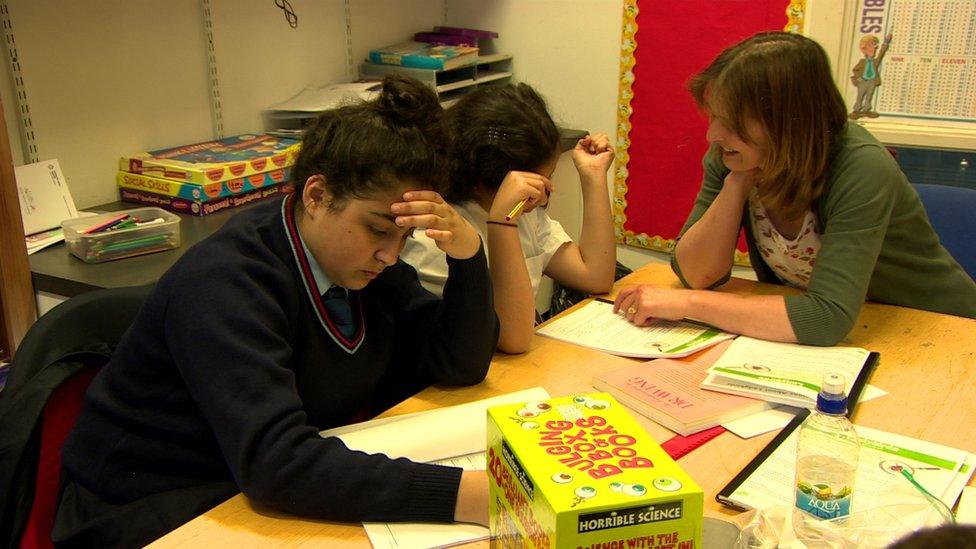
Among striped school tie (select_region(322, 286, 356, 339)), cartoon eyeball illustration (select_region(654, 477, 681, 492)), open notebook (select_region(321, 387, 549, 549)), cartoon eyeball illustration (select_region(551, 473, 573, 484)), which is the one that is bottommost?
open notebook (select_region(321, 387, 549, 549))

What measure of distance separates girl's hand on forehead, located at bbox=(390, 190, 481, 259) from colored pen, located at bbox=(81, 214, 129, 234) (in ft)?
2.90

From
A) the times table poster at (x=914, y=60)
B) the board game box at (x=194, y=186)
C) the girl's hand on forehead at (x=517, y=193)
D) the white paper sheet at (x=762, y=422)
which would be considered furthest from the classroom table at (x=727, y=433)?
the times table poster at (x=914, y=60)

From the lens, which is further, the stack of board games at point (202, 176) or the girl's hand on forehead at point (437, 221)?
the stack of board games at point (202, 176)

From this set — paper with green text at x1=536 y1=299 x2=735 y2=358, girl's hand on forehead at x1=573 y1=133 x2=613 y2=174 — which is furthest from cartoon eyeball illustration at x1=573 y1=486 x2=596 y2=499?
girl's hand on forehead at x1=573 y1=133 x2=613 y2=174

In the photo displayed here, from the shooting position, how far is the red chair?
3.55ft

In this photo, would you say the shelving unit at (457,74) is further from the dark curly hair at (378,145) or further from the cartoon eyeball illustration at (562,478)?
the cartoon eyeball illustration at (562,478)

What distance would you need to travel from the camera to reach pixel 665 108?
2.99 meters

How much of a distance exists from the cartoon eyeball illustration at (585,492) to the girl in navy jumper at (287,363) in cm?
30

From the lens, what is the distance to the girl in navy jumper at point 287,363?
3.18ft

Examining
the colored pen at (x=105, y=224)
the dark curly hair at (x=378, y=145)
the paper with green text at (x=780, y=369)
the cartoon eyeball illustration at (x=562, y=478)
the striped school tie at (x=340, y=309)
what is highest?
the dark curly hair at (x=378, y=145)

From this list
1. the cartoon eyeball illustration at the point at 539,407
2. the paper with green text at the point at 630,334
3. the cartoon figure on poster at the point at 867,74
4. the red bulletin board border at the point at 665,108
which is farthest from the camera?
the red bulletin board border at the point at 665,108

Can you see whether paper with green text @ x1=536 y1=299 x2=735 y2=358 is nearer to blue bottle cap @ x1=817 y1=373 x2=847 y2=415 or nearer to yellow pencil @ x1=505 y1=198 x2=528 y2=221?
yellow pencil @ x1=505 y1=198 x2=528 y2=221

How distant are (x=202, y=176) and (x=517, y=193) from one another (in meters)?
0.91

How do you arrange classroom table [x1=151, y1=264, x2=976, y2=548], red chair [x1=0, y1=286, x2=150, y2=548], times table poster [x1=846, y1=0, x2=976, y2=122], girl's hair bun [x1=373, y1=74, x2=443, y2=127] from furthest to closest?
times table poster [x1=846, y1=0, x2=976, y2=122], girl's hair bun [x1=373, y1=74, x2=443, y2=127], red chair [x1=0, y1=286, x2=150, y2=548], classroom table [x1=151, y1=264, x2=976, y2=548]
